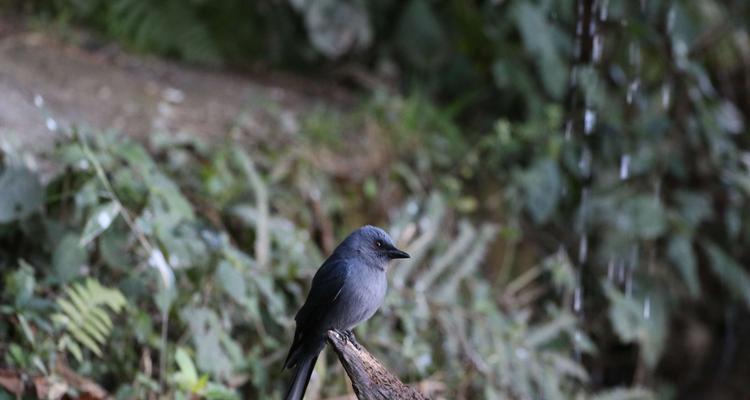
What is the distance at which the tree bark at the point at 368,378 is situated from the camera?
8.92 ft

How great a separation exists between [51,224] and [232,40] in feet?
11.8

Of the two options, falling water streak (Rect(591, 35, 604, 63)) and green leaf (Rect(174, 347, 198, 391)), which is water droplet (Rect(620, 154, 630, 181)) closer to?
falling water streak (Rect(591, 35, 604, 63))

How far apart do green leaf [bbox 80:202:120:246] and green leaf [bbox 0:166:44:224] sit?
0.24 meters

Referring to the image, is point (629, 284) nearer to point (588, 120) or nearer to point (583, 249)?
point (583, 249)

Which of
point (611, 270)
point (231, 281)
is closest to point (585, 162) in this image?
point (611, 270)

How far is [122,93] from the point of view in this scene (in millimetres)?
5984

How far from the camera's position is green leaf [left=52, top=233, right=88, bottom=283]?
3.77 m

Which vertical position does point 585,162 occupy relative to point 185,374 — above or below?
below

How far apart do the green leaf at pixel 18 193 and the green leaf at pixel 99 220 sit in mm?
239

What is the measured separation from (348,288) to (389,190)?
9.32 feet

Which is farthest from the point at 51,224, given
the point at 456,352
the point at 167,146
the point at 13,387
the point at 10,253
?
the point at 456,352

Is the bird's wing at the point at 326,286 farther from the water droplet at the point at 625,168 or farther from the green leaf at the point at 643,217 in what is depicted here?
the water droplet at the point at 625,168

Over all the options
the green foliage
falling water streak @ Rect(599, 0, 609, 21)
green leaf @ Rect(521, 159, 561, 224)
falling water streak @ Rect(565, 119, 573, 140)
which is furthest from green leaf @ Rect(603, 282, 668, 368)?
the green foliage

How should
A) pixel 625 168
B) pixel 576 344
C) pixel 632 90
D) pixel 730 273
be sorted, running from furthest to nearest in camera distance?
pixel 632 90
pixel 625 168
pixel 730 273
pixel 576 344
